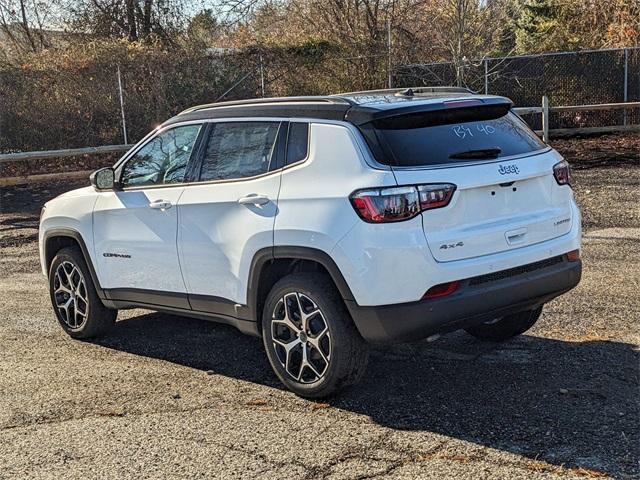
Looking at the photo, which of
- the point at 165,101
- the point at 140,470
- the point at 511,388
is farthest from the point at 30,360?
the point at 165,101

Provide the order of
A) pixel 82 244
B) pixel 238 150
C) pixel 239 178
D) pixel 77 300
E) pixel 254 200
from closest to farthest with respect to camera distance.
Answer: pixel 254 200 < pixel 239 178 < pixel 238 150 < pixel 82 244 < pixel 77 300

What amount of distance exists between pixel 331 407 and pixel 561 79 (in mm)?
16639

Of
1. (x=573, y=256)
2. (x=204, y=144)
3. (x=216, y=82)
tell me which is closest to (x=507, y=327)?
(x=573, y=256)

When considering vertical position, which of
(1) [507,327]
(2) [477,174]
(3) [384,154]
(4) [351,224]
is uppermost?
(3) [384,154]

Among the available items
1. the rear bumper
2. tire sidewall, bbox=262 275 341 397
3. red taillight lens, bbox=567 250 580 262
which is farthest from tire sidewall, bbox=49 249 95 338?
red taillight lens, bbox=567 250 580 262

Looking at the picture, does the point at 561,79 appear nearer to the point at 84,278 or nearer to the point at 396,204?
the point at 84,278

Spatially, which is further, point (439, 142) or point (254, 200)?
point (254, 200)

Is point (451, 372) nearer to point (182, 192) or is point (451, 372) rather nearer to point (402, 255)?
point (402, 255)

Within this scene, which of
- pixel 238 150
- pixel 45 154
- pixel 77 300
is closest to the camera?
pixel 238 150

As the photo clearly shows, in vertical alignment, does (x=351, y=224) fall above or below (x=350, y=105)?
below

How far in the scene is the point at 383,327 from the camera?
4379 millimetres

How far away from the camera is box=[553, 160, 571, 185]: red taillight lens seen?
194 inches

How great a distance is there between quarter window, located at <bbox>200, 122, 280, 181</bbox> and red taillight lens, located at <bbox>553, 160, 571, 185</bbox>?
5.80 ft

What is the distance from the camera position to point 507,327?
5668 millimetres
